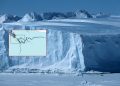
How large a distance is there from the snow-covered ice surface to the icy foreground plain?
40 centimetres

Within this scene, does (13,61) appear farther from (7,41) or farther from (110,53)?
(110,53)

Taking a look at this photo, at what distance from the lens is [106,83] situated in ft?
23.5

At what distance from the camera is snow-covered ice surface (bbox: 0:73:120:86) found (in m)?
7.11

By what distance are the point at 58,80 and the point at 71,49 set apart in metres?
1.21

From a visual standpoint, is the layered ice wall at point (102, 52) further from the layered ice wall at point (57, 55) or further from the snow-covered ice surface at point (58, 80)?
the snow-covered ice surface at point (58, 80)

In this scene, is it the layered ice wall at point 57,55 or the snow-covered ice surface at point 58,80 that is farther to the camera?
the layered ice wall at point 57,55

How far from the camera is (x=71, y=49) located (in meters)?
8.63

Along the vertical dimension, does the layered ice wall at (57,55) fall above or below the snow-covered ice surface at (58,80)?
above

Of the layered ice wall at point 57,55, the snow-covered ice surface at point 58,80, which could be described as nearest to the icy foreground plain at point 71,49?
the layered ice wall at point 57,55

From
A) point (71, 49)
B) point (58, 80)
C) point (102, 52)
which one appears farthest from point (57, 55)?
point (58, 80)

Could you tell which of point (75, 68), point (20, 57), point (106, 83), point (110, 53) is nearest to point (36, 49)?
point (20, 57)

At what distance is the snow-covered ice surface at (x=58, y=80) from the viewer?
7.11 m

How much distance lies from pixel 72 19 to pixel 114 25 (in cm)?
96

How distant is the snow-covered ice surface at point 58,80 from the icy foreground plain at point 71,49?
40 centimetres
